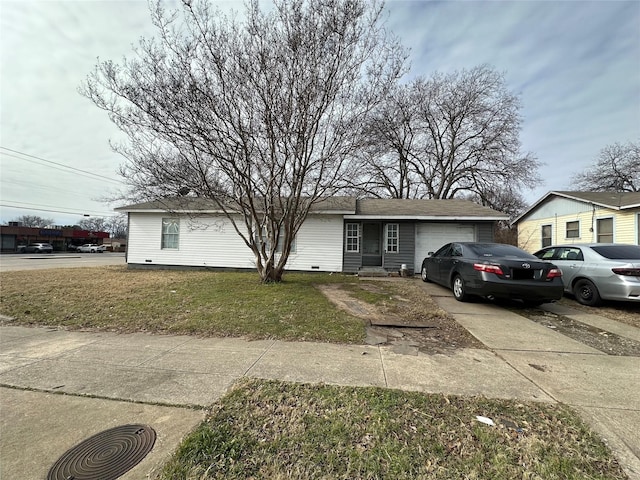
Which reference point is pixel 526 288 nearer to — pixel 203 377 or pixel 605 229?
pixel 203 377

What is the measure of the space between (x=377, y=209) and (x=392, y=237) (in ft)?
4.96

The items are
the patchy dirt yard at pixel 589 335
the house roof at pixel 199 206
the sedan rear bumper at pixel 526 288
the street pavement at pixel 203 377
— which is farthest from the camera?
the house roof at pixel 199 206

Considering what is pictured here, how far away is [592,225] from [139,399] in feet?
60.7

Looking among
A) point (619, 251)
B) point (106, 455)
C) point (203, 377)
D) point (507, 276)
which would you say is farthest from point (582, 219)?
point (106, 455)

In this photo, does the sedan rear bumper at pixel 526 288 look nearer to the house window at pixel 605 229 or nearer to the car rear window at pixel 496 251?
the car rear window at pixel 496 251

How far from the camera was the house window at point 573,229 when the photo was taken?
15.2 meters

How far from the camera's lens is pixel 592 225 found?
1434 cm

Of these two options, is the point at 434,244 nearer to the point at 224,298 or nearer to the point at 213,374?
the point at 224,298

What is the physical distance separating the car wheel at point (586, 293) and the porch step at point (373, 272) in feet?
20.0

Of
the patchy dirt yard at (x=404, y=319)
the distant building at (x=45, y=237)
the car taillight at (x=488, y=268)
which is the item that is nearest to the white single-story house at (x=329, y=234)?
the patchy dirt yard at (x=404, y=319)

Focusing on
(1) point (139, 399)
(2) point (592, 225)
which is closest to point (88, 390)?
(1) point (139, 399)

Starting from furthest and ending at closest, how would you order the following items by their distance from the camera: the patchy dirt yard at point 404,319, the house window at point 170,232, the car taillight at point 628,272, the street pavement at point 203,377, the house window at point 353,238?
1. the house window at point 170,232
2. the house window at point 353,238
3. the car taillight at point 628,272
4. the patchy dirt yard at point 404,319
5. the street pavement at point 203,377

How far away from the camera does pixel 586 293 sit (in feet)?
23.9

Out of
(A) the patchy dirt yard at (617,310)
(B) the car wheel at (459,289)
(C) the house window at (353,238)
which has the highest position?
(C) the house window at (353,238)
